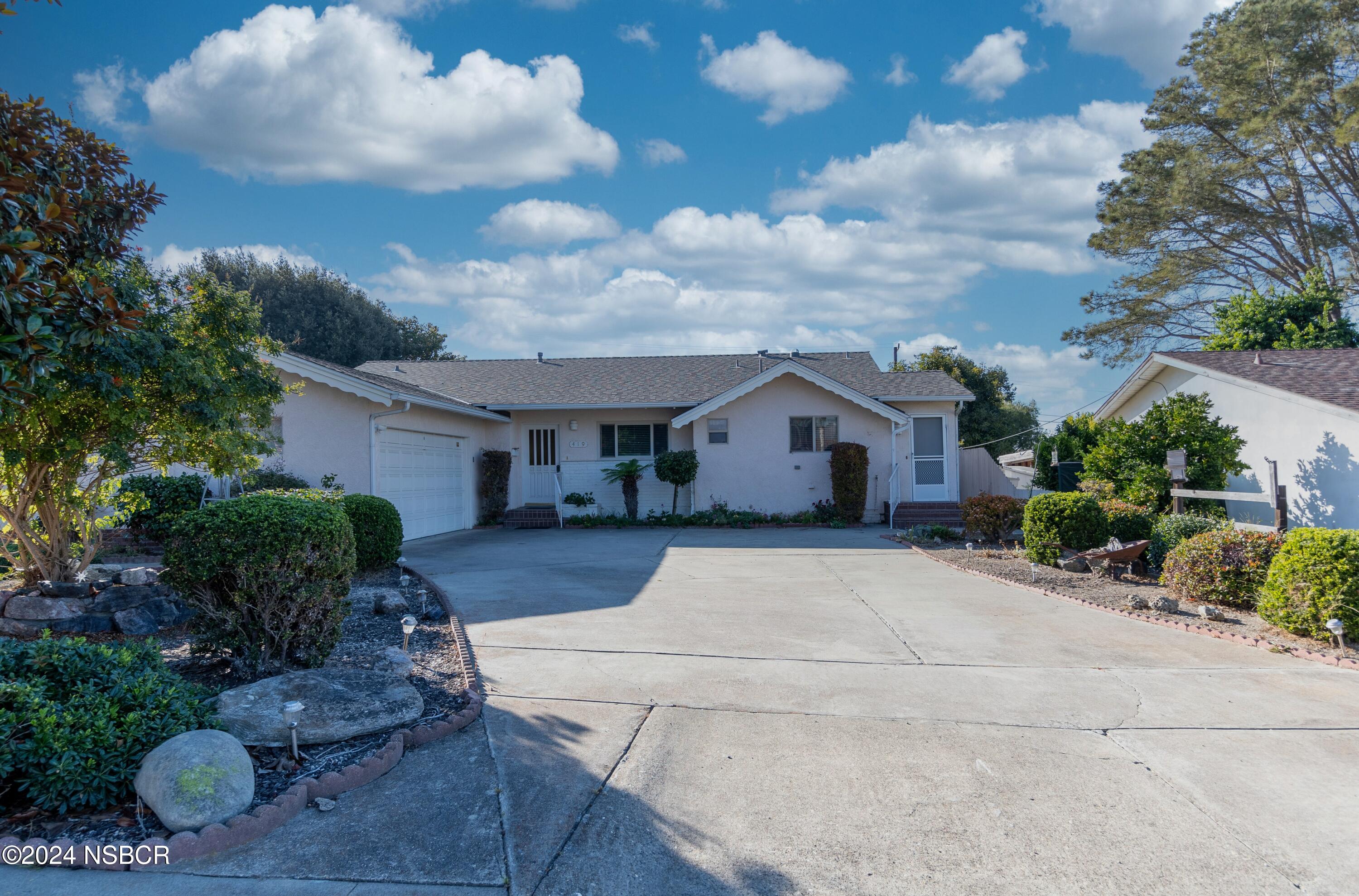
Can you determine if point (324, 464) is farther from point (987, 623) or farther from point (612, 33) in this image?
point (987, 623)

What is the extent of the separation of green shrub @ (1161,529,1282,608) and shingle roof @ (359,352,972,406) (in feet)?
35.7

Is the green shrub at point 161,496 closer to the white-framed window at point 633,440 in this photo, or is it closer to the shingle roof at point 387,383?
the shingle roof at point 387,383

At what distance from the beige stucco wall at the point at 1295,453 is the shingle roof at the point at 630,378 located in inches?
283

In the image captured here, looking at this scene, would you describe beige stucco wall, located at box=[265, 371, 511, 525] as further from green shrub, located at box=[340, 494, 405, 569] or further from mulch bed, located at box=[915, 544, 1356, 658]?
mulch bed, located at box=[915, 544, 1356, 658]

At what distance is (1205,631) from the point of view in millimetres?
7391

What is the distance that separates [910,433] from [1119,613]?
38.7 feet

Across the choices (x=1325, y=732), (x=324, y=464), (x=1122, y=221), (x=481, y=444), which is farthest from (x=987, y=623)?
(x=1122, y=221)

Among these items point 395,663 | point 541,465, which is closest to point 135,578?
point 395,663

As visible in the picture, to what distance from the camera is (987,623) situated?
7941 mm

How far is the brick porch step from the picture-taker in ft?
63.0

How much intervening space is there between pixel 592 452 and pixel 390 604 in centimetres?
1269

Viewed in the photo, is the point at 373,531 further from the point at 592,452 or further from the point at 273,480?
the point at 592,452

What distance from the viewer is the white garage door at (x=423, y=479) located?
1504 centimetres

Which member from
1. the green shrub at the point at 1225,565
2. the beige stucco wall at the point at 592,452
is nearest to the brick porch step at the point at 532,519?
the beige stucco wall at the point at 592,452
